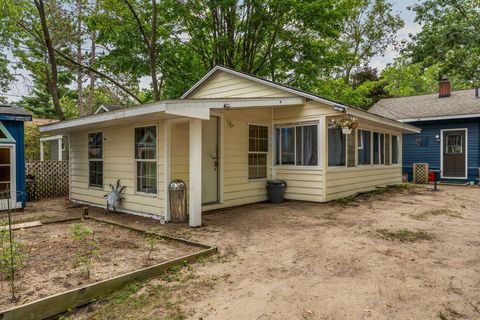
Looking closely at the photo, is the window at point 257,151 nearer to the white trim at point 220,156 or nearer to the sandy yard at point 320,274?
the white trim at point 220,156

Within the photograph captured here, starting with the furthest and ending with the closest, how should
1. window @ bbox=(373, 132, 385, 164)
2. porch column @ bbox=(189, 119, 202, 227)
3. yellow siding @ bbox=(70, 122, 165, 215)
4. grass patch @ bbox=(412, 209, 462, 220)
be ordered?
window @ bbox=(373, 132, 385, 164)
grass patch @ bbox=(412, 209, 462, 220)
yellow siding @ bbox=(70, 122, 165, 215)
porch column @ bbox=(189, 119, 202, 227)

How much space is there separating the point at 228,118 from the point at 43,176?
7730 millimetres

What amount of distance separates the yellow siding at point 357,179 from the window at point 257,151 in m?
1.82

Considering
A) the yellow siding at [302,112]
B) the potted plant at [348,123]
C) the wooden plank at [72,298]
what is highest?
the yellow siding at [302,112]

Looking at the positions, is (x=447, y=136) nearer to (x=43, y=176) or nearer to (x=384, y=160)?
(x=384, y=160)

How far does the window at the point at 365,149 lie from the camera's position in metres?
10.1

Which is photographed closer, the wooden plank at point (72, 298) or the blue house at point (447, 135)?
the wooden plank at point (72, 298)

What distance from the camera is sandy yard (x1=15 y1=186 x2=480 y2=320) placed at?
2699 millimetres

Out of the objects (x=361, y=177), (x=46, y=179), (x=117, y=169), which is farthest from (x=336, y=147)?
(x=46, y=179)

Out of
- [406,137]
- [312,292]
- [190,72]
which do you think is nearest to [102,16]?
[190,72]

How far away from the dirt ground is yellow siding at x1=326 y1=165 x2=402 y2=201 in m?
5.10

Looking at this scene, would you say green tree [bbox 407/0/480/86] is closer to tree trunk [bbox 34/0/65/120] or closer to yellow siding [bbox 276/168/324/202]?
yellow siding [bbox 276/168/324/202]

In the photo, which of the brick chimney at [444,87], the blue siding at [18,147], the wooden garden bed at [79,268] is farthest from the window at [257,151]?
the brick chimney at [444,87]

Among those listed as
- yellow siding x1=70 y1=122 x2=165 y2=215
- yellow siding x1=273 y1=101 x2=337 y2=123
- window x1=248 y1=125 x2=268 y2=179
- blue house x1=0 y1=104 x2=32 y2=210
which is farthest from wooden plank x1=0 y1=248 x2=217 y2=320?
blue house x1=0 y1=104 x2=32 y2=210
